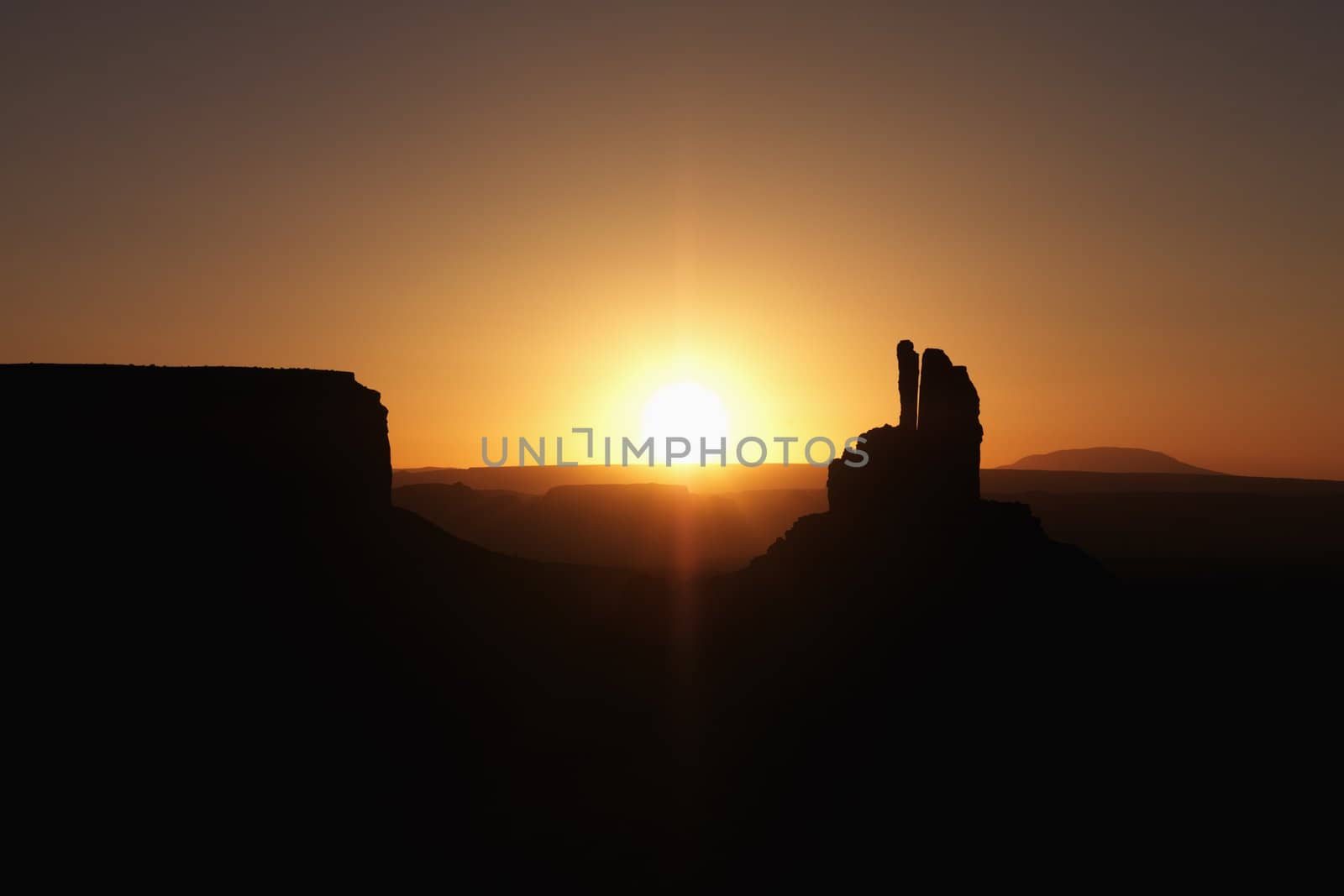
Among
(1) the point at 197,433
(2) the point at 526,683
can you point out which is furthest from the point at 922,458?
(1) the point at 197,433

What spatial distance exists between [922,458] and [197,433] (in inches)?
1399

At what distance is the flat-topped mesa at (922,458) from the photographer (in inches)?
2114

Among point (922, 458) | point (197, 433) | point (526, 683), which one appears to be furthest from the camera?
point (922, 458)

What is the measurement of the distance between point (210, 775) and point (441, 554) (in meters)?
16.2

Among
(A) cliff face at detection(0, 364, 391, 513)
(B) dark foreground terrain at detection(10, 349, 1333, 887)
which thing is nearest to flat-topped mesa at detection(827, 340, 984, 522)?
(B) dark foreground terrain at detection(10, 349, 1333, 887)

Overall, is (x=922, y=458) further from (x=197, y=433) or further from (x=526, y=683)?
(x=197, y=433)

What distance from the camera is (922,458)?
178ft

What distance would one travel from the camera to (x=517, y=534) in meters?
158

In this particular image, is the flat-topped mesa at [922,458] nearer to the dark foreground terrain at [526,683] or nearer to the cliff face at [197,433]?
the dark foreground terrain at [526,683]

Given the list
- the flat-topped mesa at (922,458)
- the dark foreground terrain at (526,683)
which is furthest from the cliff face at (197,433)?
the flat-topped mesa at (922,458)

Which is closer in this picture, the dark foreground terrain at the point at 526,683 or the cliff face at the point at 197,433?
the dark foreground terrain at the point at 526,683

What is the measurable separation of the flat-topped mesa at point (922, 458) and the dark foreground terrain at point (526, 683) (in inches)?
26.6

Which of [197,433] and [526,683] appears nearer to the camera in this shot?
[197,433]

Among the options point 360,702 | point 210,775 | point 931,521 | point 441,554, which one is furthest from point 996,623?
point 210,775
